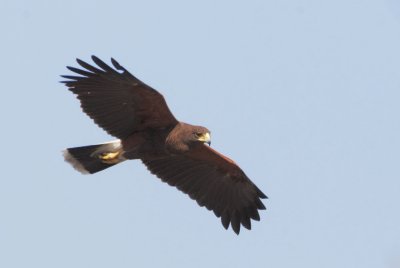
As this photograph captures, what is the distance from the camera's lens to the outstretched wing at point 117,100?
1602 cm

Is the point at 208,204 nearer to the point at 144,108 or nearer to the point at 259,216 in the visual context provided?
the point at 259,216

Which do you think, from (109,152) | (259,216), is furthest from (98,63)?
(259,216)

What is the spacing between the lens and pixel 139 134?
1661cm

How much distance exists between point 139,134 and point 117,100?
0.66 m

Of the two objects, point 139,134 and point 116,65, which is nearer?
point 116,65

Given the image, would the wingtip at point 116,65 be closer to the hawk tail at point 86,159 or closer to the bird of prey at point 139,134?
the bird of prey at point 139,134

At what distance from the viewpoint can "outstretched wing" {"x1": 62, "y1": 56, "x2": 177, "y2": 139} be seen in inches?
631

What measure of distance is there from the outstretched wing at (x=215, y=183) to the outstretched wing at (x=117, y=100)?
119cm

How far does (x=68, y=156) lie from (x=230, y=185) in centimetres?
290

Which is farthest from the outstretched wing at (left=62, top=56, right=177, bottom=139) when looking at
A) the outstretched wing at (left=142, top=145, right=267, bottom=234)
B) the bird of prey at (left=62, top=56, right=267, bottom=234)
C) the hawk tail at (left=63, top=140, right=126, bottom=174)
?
the outstretched wing at (left=142, top=145, right=267, bottom=234)

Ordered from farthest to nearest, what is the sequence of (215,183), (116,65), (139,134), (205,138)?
1. (215,183)
2. (139,134)
3. (205,138)
4. (116,65)

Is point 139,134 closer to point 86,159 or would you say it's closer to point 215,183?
point 86,159

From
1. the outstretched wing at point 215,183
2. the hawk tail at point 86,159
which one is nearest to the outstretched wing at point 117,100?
the hawk tail at point 86,159

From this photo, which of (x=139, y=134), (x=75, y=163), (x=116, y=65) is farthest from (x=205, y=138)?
(x=75, y=163)
